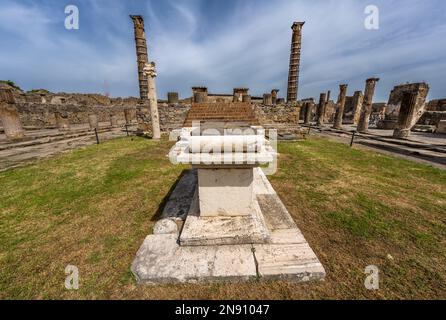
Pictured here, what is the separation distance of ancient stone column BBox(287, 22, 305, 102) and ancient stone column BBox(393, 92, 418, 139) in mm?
5881

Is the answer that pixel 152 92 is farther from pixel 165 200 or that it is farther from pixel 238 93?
pixel 165 200

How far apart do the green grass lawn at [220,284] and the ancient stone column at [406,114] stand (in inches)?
282

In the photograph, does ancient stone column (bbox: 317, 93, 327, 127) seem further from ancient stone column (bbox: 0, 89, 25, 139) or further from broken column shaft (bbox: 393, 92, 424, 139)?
ancient stone column (bbox: 0, 89, 25, 139)

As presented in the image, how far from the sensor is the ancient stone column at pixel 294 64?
11.6m

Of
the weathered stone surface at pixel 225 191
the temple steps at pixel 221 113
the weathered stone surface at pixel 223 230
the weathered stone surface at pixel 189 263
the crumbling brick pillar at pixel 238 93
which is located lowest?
the weathered stone surface at pixel 189 263

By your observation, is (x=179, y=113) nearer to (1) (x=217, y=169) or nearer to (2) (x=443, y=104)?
(1) (x=217, y=169)

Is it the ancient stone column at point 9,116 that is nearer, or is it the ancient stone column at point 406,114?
the ancient stone column at point 9,116

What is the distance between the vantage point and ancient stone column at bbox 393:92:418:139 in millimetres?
10102

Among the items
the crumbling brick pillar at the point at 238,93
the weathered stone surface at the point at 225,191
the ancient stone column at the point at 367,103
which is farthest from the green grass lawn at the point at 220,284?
the ancient stone column at the point at 367,103

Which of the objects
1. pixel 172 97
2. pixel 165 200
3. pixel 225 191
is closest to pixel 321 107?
pixel 172 97

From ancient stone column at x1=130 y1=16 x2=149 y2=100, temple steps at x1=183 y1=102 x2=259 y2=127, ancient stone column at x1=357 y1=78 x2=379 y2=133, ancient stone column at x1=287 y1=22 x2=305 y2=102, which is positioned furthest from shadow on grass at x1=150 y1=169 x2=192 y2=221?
ancient stone column at x1=357 y1=78 x2=379 y2=133

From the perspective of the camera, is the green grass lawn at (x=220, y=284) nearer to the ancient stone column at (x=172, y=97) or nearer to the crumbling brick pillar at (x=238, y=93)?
the ancient stone column at (x=172, y=97)

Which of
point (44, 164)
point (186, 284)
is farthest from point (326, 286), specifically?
point (44, 164)

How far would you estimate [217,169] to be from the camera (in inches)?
82.8
